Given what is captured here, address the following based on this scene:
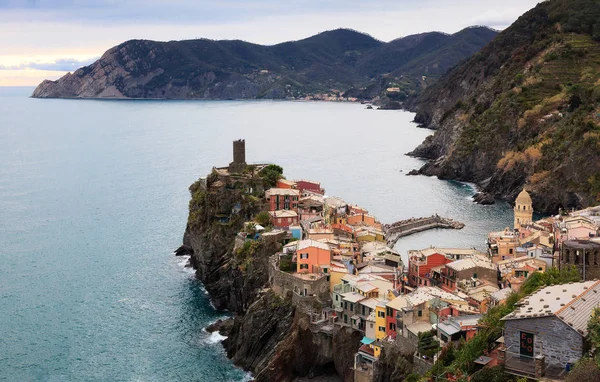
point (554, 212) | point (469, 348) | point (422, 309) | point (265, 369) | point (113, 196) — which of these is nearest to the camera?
point (469, 348)

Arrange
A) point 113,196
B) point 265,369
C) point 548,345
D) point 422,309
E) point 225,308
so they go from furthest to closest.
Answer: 1. point 113,196
2. point 225,308
3. point 265,369
4. point 422,309
5. point 548,345

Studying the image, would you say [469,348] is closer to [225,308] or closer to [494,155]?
[225,308]

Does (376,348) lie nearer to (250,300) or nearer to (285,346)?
(285,346)

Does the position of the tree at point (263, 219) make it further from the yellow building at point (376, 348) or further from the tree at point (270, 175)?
the yellow building at point (376, 348)

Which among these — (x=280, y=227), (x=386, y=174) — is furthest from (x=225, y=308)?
(x=386, y=174)

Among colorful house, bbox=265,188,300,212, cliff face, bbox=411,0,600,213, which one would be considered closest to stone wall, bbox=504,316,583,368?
colorful house, bbox=265,188,300,212

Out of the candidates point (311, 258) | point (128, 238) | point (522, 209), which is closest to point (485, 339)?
point (311, 258)
